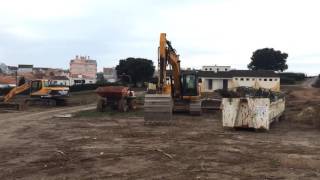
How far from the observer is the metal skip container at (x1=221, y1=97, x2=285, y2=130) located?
2191 centimetres

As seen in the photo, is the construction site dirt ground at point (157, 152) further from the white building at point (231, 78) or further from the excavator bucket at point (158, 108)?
the white building at point (231, 78)

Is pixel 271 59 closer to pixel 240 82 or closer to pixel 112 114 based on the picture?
pixel 240 82

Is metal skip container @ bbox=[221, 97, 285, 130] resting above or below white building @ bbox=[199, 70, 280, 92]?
below

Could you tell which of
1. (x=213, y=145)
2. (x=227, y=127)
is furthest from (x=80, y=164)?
(x=227, y=127)

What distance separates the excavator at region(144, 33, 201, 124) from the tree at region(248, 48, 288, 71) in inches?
3428

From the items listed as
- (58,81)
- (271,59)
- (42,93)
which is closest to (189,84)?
(42,93)

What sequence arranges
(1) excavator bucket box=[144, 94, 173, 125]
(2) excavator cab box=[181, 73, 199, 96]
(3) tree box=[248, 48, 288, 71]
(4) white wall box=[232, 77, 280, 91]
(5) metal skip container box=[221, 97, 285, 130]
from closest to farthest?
(5) metal skip container box=[221, 97, 285, 130] → (1) excavator bucket box=[144, 94, 173, 125] → (2) excavator cab box=[181, 73, 199, 96] → (4) white wall box=[232, 77, 280, 91] → (3) tree box=[248, 48, 288, 71]

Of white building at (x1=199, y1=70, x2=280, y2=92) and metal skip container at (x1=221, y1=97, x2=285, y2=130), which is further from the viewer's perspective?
white building at (x1=199, y1=70, x2=280, y2=92)

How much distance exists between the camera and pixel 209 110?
3688 centimetres

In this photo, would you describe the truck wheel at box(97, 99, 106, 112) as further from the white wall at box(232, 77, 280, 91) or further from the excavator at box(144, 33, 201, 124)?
the white wall at box(232, 77, 280, 91)

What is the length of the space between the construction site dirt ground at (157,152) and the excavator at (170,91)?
3.44 feet

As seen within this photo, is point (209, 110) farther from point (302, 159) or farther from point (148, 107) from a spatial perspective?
point (302, 159)

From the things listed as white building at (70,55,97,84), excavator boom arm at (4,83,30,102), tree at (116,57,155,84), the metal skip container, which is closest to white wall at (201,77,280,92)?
tree at (116,57,155,84)

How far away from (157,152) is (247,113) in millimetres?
7769
